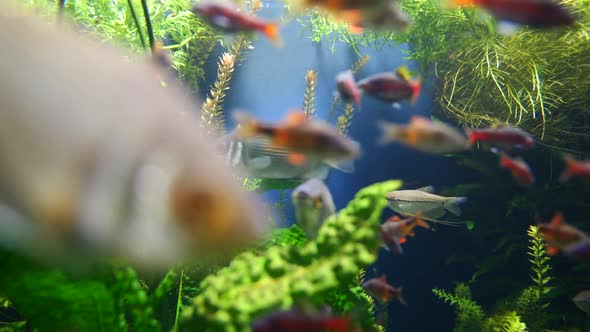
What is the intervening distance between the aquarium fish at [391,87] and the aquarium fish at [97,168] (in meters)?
1.87

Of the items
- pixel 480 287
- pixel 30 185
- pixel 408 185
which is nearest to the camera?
pixel 30 185

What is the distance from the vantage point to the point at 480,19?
4535mm

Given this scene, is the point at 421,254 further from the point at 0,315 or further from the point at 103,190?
the point at 103,190

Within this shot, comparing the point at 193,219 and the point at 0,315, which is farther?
the point at 0,315

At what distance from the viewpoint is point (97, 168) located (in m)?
0.65

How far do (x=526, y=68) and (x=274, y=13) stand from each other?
3.91 m

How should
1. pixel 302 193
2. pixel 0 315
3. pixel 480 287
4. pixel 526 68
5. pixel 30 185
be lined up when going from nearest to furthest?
pixel 30 185, pixel 302 193, pixel 0 315, pixel 526 68, pixel 480 287

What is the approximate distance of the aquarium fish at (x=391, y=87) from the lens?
238cm

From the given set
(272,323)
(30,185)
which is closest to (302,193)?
(272,323)

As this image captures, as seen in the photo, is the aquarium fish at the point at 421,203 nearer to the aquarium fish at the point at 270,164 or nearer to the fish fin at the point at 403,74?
the aquarium fish at the point at 270,164

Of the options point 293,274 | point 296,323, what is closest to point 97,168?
point 296,323

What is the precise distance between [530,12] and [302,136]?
131 cm

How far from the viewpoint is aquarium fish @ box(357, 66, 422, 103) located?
2.38 metres

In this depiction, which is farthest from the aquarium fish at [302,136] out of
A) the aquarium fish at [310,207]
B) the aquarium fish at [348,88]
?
the aquarium fish at [348,88]
